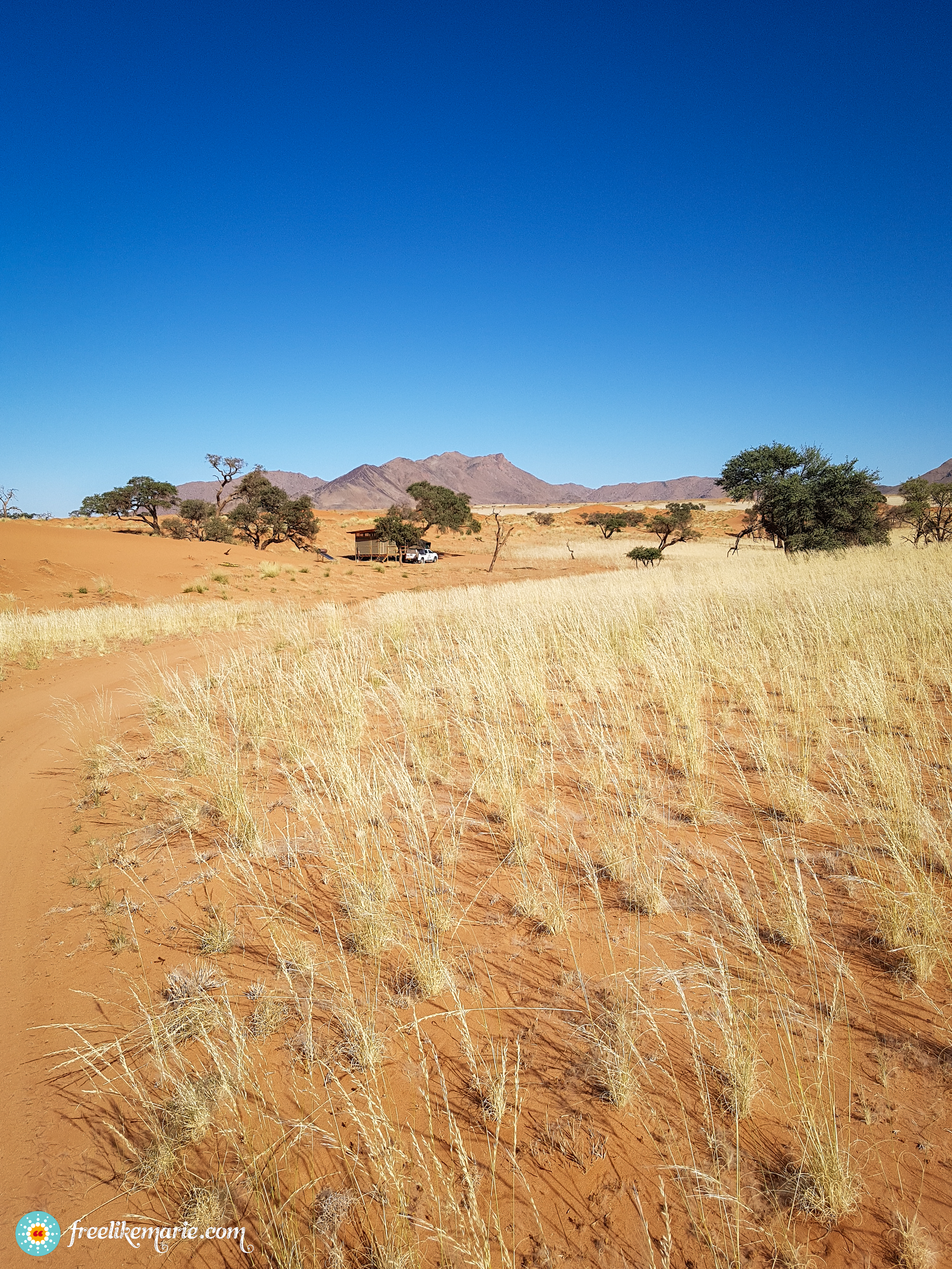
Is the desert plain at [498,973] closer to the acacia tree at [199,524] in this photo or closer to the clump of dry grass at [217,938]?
the clump of dry grass at [217,938]

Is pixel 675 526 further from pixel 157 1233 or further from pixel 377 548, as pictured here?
pixel 157 1233

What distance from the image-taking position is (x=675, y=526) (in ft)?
176

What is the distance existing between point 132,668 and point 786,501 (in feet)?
84.8

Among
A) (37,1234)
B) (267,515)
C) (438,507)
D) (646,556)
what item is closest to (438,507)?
(438,507)

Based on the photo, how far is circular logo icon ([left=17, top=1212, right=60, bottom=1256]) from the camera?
1.79 metres

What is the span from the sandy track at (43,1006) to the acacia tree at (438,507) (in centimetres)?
4844

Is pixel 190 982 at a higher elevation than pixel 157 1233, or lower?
higher

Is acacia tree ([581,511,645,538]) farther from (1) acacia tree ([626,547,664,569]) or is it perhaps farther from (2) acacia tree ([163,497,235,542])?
(2) acacia tree ([163,497,235,542])

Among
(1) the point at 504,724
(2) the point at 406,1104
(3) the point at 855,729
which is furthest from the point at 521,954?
(3) the point at 855,729

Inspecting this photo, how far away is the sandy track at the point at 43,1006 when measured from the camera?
1.88 meters

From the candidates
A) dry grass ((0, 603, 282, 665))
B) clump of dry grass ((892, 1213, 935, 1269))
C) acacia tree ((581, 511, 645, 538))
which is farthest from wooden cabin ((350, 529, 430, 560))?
clump of dry grass ((892, 1213, 935, 1269))

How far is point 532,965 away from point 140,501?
5902 cm

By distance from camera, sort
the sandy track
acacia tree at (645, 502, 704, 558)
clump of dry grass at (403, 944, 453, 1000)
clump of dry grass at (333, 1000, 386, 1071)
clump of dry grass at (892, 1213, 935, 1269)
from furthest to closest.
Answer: acacia tree at (645, 502, 704, 558) → clump of dry grass at (403, 944, 453, 1000) → clump of dry grass at (333, 1000, 386, 1071) → the sandy track → clump of dry grass at (892, 1213, 935, 1269)

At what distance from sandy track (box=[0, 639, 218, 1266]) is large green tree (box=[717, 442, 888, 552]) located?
949 inches
